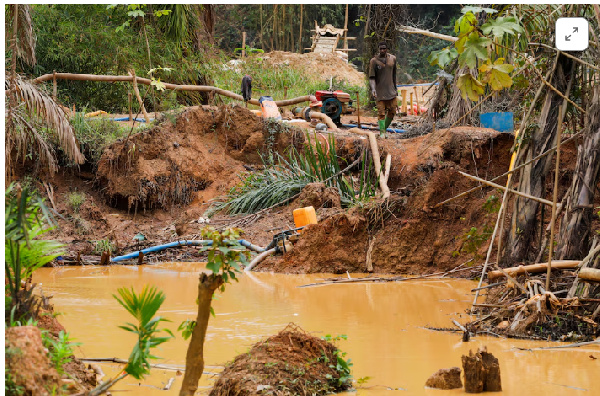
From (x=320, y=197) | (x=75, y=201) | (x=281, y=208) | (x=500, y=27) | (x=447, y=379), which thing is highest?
(x=500, y=27)

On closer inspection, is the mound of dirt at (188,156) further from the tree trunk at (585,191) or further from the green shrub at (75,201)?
the tree trunk at (585,191)

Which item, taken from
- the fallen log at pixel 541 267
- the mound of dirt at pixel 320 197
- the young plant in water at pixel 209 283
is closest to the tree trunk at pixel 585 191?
the fallen log at pixel 541 267

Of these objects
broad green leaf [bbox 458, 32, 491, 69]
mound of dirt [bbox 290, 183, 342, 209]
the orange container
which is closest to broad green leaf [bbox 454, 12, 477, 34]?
broad green leaf [bbox 458, 32, 491, 69]

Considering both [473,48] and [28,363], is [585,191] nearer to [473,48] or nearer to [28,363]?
[473,48]

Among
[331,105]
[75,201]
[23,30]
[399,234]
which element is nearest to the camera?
[23,30]

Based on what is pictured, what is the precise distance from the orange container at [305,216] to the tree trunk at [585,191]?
4540mm

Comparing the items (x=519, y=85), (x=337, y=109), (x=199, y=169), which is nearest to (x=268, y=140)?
(x=199, y=169)

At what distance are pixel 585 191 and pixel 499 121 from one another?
7.46 m

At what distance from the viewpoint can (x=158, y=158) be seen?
42.5 ft

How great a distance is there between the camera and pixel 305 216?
387 inches

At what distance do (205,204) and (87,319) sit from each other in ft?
22.5

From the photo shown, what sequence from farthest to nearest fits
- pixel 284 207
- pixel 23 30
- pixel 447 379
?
pixel 284 207
pixel 23 30
pixel 447 379

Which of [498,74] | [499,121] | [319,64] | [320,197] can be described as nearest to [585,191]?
[498,74]

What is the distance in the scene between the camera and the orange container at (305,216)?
983 centimetres
